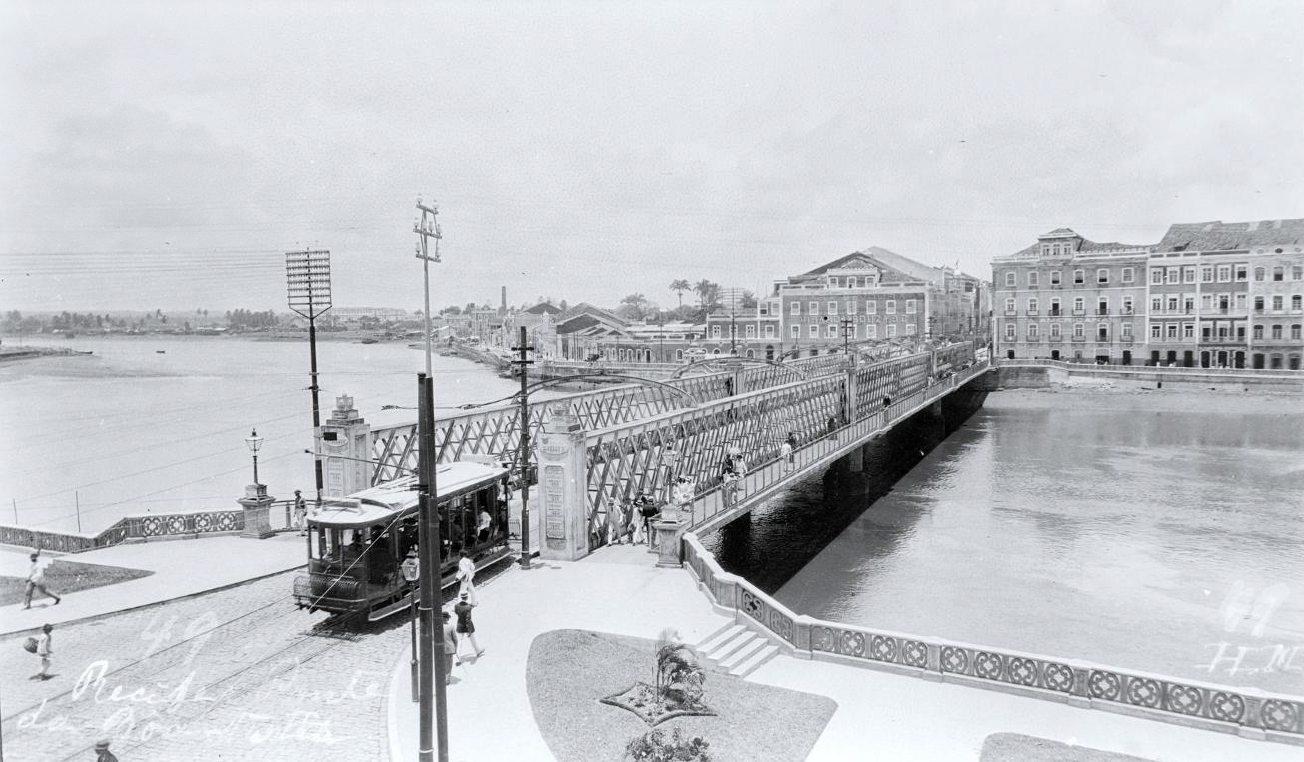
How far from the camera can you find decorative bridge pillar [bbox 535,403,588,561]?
22.9 meters

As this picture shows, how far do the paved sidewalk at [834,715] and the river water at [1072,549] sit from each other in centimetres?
754

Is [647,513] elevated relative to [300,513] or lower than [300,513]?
elevated

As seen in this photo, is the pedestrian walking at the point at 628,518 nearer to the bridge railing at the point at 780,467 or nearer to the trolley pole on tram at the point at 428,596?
the bridge railing at the point at 780,467

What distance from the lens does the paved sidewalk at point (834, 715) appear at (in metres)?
13.9

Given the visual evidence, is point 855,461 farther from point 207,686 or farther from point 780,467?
point 207,686

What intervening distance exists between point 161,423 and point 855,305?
6964cm

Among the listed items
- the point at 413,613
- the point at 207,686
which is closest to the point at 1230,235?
the point at 413,613

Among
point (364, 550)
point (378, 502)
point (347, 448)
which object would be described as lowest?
point (364, 550)

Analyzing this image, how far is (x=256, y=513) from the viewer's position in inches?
1059

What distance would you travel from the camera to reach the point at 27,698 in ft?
49.5

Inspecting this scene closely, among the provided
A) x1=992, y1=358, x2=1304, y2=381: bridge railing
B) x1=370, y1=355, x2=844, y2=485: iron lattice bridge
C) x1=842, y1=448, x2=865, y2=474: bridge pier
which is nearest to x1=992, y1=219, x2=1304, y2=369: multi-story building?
x1=992, y1=358, x2=1304, y2=381: bridge railing

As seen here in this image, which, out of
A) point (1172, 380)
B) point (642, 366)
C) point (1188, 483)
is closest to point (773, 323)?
point (642, 366)

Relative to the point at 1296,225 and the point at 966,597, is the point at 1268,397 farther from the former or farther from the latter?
the point at 966,597

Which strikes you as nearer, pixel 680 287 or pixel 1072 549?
pixel 1072 549
